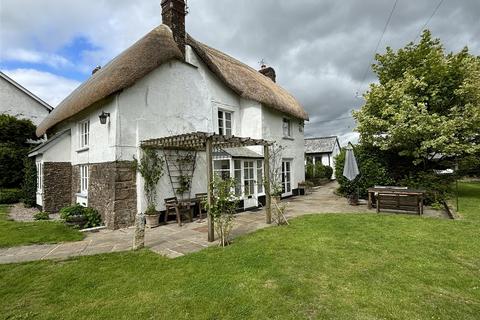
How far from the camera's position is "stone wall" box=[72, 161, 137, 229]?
26.6 ft

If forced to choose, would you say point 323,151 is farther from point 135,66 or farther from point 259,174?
point 135,66

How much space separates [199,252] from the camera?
18.7 feet

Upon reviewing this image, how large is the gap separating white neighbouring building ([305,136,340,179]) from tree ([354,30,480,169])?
15.7 metres

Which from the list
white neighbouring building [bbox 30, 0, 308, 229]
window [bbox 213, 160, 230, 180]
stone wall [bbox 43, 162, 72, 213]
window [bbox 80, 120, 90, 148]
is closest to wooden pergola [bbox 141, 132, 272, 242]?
white neighbouring building [bbox 30, 0, 308, 229]

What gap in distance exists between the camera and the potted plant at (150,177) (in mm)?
8430

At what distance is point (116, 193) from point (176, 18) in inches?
287

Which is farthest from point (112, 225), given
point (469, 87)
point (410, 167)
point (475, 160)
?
point (475, 160)

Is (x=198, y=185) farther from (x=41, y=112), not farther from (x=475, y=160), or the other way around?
(x=41, y=112)

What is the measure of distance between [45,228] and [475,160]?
18.5m

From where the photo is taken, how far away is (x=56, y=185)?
11047 millimetres

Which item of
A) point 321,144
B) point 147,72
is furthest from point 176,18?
point 321,144

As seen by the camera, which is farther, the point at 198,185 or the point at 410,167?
the point at 410,167

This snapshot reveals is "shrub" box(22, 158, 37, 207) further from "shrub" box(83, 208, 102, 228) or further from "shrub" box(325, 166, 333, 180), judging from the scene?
"shrub" box(325, 166, 333, 180)

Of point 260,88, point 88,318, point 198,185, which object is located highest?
point 260,88
